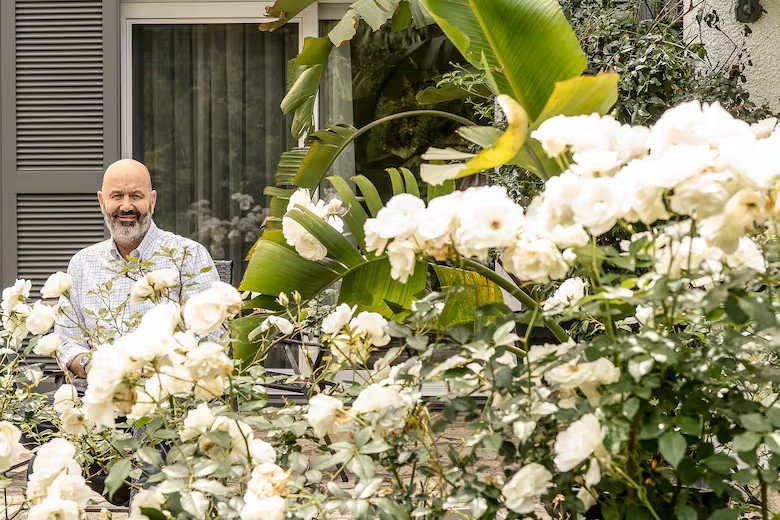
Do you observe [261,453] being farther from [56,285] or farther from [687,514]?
[56,285]

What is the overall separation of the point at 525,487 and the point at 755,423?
317 millimetres

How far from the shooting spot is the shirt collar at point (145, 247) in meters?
3.96

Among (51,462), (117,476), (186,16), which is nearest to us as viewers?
(117,476)

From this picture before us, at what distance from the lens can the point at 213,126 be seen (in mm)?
6984

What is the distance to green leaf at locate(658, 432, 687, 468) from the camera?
4.19 feet

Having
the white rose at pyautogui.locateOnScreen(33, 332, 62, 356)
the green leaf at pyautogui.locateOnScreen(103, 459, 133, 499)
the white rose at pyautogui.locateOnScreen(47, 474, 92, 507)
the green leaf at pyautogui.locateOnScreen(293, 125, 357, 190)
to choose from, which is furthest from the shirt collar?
the green leaf at pyautogui.locateOnScreen(103, 459, 133, 499)

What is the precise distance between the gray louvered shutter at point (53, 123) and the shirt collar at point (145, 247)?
8.97 ft

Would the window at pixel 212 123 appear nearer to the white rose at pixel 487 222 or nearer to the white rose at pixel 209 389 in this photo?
the white rose at pixel 209 389

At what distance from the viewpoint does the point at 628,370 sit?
4.46ft

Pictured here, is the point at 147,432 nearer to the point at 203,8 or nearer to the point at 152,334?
the point at 152,334

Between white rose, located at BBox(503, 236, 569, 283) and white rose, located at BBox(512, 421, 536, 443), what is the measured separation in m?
0.20

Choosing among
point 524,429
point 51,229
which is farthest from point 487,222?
point 51,229

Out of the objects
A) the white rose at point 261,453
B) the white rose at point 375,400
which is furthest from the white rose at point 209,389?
the white rose at point 375,400

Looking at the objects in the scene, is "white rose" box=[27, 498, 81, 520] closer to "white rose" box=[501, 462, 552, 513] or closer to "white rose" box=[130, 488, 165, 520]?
"white rose" box=[130, 488, 165, 520]
